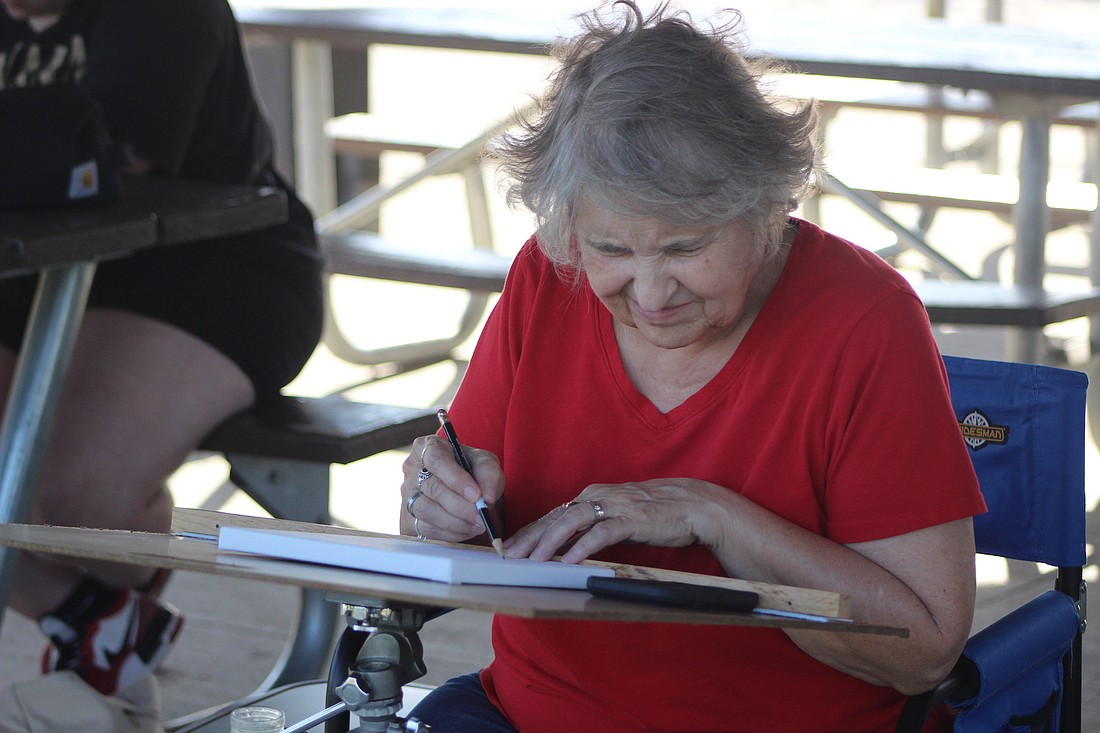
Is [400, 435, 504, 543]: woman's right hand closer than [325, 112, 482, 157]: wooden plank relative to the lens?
Yes

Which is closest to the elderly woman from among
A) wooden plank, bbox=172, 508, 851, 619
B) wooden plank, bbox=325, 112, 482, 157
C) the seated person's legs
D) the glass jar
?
wooden plank, bbox=172, 508, 851, 619

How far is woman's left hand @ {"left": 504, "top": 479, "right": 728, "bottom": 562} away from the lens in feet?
4.32

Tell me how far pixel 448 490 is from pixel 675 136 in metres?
Answer: 0.43

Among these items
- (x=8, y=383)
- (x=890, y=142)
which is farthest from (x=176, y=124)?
(x=890, y=142)

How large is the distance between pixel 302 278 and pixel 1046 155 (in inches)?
88.2

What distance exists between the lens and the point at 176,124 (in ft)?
8.28

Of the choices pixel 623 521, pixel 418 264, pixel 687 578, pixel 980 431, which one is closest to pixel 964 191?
pixel 418 264

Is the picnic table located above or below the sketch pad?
above

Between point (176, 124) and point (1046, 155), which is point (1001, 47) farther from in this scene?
point (176, 124)

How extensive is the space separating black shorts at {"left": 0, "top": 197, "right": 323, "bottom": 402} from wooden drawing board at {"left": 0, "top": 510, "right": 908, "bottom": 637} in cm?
126

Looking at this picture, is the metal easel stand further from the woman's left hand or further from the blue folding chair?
the blue folding chair

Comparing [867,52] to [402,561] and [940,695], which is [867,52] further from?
[402,561]

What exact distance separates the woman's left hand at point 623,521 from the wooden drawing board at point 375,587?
0.11 metres

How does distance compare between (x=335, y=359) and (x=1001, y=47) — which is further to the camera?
(x=335, y=359)
